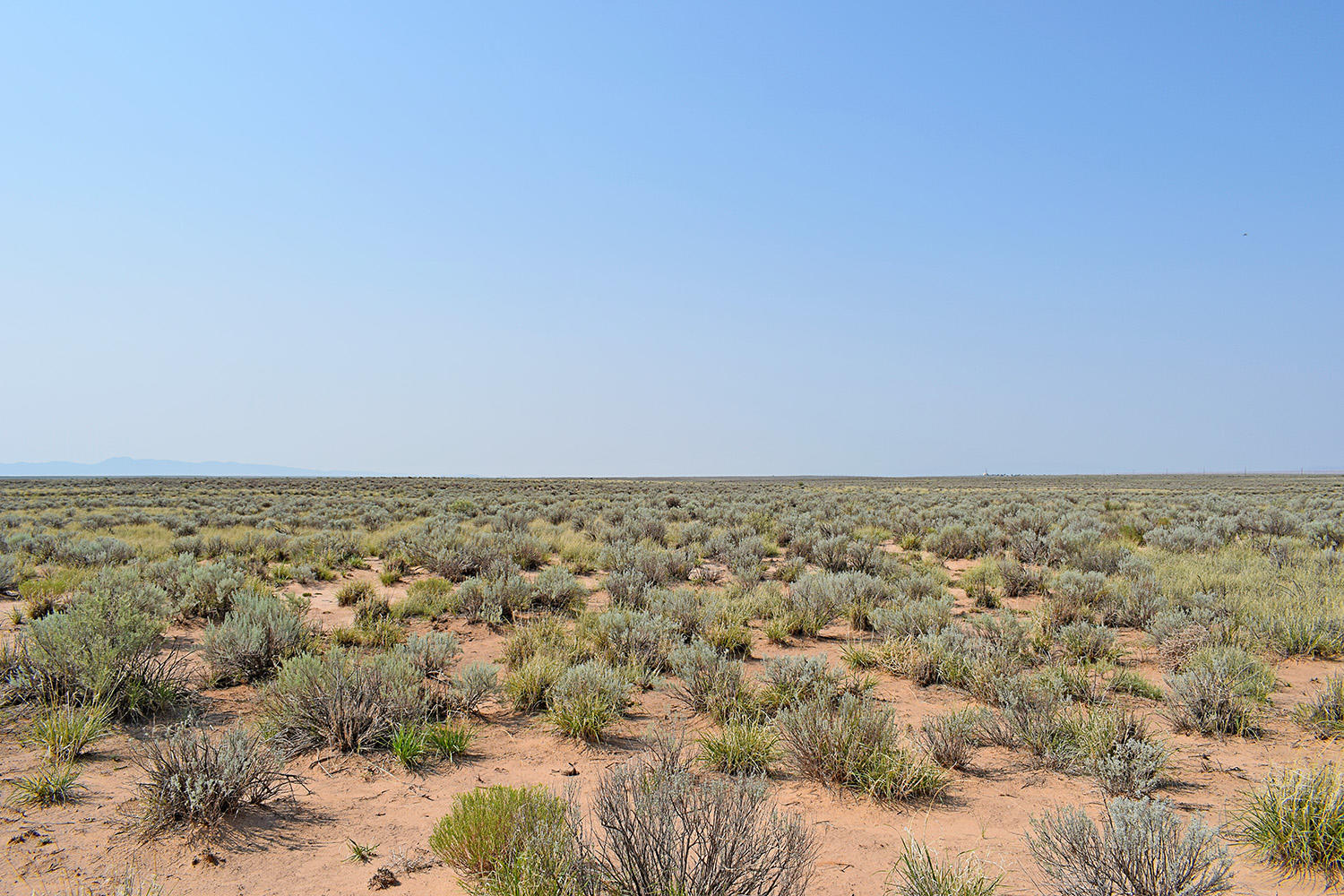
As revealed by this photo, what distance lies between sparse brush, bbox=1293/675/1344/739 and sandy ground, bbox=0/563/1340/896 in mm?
110

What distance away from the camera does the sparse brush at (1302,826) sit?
128 inches

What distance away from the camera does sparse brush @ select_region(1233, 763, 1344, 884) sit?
3264 millimetres

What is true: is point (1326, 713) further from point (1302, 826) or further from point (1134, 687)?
point (1302, 826)

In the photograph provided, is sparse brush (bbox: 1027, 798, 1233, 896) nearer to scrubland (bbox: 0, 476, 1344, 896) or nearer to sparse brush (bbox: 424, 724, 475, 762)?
scrubland (bbox: 0, 476, 1344, 896)

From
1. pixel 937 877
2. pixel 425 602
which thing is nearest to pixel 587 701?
pixel 937 877

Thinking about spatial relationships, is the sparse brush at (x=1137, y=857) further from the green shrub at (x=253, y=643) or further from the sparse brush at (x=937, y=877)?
the green shrub at (x=253, y=643)

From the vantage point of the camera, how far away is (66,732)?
14.7 ft

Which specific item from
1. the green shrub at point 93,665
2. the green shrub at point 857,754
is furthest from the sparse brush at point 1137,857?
the green shrub at point 93,665

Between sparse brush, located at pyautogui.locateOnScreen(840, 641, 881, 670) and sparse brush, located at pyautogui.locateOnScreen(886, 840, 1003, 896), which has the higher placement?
sparse brush, located at pyautogui.locateOnScreen(886, 840, 1003, 896)

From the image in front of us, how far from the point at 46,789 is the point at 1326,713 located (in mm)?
9218

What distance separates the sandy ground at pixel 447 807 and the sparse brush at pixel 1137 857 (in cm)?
39

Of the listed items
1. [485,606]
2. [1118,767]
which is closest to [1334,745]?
[1118,767]

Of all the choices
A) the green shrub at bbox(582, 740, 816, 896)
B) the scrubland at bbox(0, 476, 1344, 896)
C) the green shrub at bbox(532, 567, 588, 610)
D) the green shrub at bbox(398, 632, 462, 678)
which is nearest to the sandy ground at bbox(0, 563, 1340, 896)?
the scrubland at bbox(0, 476, 1344, 896)

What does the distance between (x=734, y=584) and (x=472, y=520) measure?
1281 centimetres
